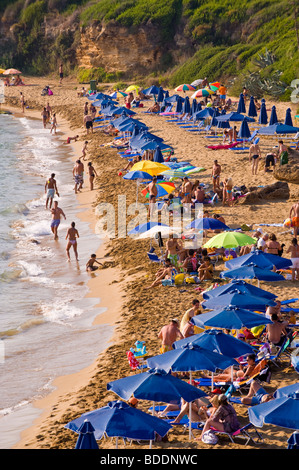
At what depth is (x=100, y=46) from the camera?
188 feet

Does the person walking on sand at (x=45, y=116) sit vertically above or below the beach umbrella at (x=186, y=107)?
below

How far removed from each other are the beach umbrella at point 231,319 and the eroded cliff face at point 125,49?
150ft

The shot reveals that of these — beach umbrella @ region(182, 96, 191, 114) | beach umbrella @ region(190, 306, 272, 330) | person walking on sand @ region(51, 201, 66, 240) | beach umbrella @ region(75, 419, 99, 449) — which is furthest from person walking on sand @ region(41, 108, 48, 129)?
beach umbrella @ region(75, 419, 99, 449)

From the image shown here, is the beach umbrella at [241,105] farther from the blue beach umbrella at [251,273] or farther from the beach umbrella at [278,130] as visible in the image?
the blue beach umbrella at [251,273]

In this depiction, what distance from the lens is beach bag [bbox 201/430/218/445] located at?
→ 8.92 meters

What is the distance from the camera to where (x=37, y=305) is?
1600 cm

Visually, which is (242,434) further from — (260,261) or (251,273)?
(260,261)

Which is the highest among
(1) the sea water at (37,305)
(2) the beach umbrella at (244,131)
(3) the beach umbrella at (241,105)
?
(3) the beach umbrella at (241,105)

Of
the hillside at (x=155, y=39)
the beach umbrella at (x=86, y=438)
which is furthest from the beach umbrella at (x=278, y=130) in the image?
the beach umbrella at (x=86, y=438)

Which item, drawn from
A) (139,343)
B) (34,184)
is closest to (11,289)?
(139,343)

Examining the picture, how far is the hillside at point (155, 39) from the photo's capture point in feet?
146

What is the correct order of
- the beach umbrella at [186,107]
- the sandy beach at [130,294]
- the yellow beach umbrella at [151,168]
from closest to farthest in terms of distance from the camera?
the sandy beach at [130,294], the yellow beach umbrella at [151,168], the beach umbrella at [186,107]
